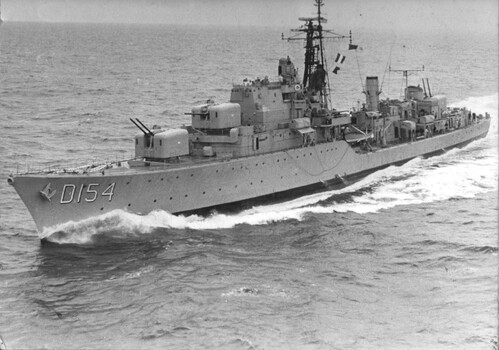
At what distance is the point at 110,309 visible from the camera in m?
17.7

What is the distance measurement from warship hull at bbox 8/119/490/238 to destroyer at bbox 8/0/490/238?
4 centimetres

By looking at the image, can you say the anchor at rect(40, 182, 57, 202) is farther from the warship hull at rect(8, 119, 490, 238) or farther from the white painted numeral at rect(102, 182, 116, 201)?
the white painted numeral at rect(102, 182, 116, 201)

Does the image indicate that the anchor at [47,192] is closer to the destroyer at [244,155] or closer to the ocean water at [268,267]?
the destroyer at [244,155]

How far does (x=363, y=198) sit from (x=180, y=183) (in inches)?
364

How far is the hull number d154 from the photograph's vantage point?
23.3m

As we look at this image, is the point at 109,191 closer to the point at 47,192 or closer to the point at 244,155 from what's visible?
the point at 47,192

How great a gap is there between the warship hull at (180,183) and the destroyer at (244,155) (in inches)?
1.4

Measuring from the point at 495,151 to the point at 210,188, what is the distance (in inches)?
934

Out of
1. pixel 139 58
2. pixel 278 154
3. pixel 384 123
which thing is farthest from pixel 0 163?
pixel 139 58

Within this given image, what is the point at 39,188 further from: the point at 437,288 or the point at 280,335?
the point at 437,288

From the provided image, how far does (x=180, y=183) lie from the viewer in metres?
25.6

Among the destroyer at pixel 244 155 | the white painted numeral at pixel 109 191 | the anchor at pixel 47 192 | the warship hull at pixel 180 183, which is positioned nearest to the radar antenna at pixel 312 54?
the destroyer at pixel 244 155

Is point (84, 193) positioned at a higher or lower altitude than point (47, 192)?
lower

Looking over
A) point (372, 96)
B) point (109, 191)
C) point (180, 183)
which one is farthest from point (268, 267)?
point (372, 96)
